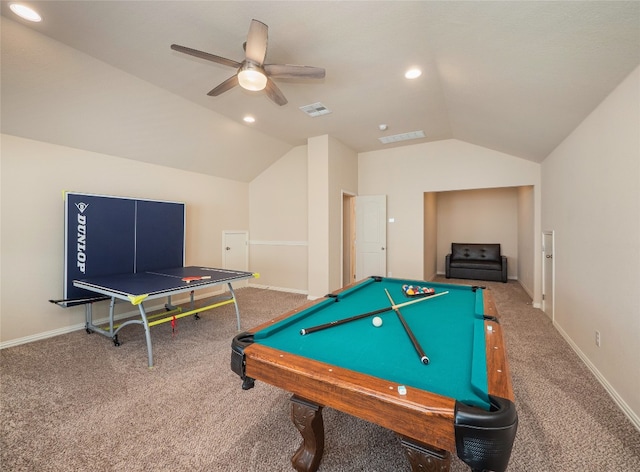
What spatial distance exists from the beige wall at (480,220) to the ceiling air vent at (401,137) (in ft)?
10.6

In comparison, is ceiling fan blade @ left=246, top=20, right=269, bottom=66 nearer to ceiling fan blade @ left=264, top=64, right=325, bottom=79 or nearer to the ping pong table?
ceiling fan blade @ left=264, top=64, right=325, bottom=79

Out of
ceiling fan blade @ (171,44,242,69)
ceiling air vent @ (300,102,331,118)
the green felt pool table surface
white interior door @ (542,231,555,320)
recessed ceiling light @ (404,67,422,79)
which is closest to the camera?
the green felt pool table surface

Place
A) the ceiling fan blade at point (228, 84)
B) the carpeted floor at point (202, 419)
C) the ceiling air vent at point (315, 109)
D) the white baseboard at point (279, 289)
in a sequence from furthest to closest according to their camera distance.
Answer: the white baseboard at point (279, 289) < the ceiling air vent at point (315, 109) < the ceiling fan blade at point (228, 84) < the carpeted floor at point (202, 419)

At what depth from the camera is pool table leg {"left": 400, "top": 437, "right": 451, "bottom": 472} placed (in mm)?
935

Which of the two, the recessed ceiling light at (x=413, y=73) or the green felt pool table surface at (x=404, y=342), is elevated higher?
the recessed ceiling light at (x=413, y=73)

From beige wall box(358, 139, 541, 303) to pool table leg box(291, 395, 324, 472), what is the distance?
4332mm

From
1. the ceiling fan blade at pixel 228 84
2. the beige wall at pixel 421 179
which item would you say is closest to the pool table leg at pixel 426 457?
the ceiling fan blade at pixel 228 84

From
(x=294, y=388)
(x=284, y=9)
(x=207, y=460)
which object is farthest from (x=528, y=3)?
(x=207, y=460)

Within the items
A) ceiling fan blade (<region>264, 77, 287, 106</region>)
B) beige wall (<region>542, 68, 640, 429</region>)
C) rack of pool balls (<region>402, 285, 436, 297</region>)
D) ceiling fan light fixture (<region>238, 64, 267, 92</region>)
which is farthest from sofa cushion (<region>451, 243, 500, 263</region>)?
ceiling fan light fixture (<region>238, 64, 267, 92</region>)

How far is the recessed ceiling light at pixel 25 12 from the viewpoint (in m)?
1.95

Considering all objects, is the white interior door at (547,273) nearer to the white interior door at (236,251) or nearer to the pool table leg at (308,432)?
the pool table leg at (308,432)

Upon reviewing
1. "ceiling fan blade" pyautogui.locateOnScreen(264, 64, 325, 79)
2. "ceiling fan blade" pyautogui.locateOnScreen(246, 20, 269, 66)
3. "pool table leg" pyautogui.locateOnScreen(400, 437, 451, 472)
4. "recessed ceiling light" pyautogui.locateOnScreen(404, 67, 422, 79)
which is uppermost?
"recessed ceiling light" pyautogui.locateOnScreen(404, 67, 422, 79)

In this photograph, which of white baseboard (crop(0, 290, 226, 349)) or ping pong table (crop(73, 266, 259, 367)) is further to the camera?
white baseboard (crop(0, 290, 226, 349))

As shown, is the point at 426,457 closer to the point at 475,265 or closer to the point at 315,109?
the point at 315,109
